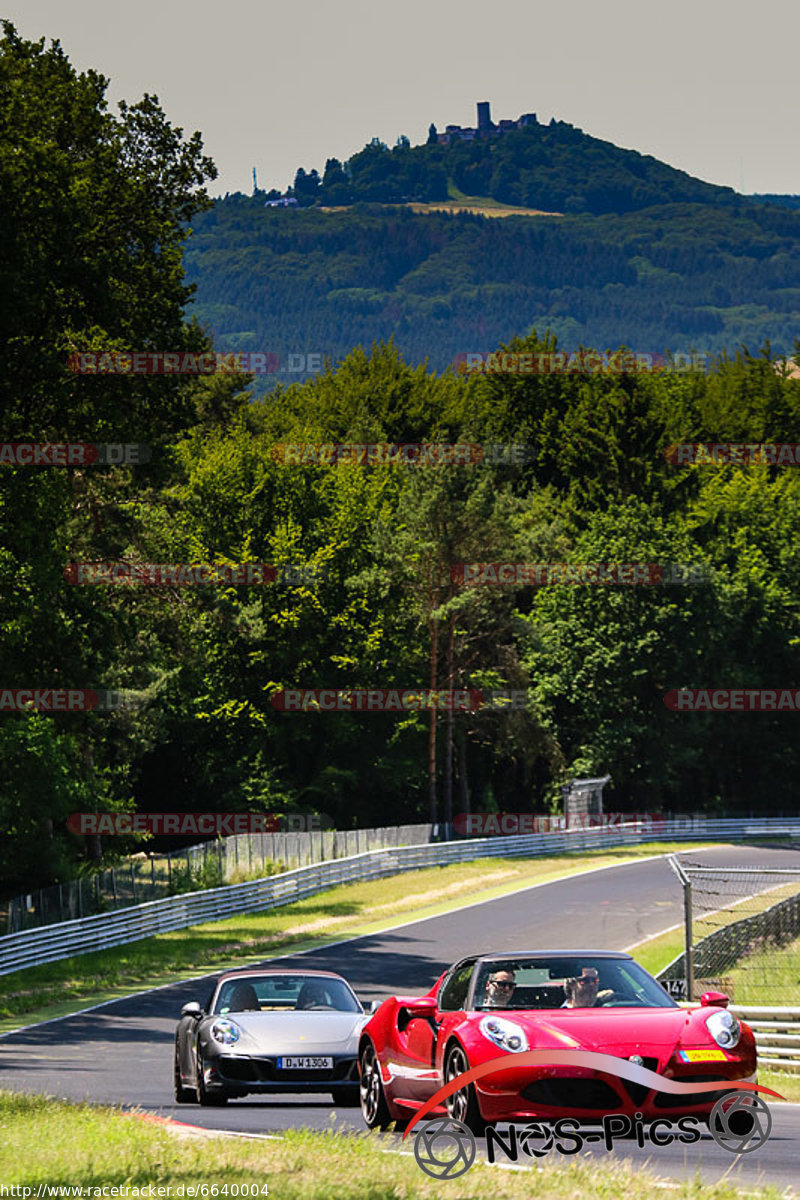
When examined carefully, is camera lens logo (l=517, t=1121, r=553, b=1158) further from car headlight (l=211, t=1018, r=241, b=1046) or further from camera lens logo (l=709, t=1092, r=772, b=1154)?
car headlight (l=211, t=1018, r=241, b=1046)

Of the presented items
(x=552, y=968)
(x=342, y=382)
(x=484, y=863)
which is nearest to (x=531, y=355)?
(x=342, y=382)

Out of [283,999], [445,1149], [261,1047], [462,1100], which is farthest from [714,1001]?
[283,999]

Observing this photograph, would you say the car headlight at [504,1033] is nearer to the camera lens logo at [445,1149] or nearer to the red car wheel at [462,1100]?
the red car wheel at [462,1100]

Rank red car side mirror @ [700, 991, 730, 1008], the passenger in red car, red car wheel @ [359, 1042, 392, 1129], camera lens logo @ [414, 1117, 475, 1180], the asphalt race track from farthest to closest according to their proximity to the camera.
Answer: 1. red car wheel @ [359, 1042, 392, 1129]
2. the asphalt race track
3. the passenger in red car
4. red car side mirror @ [700, 991, 730, 1008]
5. camera lens logo @ [414, 1117, 475, 1180]

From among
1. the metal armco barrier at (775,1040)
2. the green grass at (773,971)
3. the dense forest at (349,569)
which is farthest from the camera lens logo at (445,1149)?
the dense forest at (349,569)

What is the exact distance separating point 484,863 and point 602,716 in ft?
68.0

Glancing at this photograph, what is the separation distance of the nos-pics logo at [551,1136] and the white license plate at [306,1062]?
11.8 ft

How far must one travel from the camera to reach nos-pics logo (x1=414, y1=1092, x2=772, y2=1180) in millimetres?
9961

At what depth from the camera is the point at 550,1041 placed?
402 inches

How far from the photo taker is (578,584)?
78.6 m

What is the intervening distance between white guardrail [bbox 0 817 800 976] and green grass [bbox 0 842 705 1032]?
1.21 feet

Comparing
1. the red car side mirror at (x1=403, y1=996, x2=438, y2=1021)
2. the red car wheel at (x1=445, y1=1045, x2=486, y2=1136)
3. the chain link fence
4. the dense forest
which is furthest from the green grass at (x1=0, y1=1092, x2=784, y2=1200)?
the dense forest

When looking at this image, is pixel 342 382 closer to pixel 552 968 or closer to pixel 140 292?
pixel 140 292

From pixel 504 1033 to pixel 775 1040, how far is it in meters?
10.7
